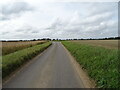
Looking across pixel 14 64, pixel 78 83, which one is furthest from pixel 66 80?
A: pixel 14 64

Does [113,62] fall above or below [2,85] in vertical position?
above

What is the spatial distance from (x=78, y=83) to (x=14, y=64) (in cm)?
607

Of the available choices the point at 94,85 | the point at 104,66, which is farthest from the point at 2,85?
the point at 104,66

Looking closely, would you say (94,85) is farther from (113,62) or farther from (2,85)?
Answer: (2,85)

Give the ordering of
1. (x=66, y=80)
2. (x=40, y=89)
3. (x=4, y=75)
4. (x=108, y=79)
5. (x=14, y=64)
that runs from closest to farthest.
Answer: (x=40, y=89) → (x=108, y=79) → (x=66, y=80) → (x=4, y=75) → (x=14, y=64)

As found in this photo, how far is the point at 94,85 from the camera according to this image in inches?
341

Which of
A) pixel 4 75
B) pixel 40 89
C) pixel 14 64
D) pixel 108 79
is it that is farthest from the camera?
pixel 14 64

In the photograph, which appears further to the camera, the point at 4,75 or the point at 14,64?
the point at 14,64

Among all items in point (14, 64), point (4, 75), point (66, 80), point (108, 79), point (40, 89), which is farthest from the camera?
point (14, 64)

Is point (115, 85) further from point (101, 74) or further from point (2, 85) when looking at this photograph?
point (2, 85)

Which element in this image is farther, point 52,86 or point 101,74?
point 101,74

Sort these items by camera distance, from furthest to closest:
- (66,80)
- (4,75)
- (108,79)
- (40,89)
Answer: (4,75) → (66,80) → (108,79) → (40,89)

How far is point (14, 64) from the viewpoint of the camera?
1330cm

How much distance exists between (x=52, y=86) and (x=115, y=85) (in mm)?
2718
